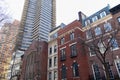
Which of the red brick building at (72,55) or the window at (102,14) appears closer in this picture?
the red brick building at (72,55)

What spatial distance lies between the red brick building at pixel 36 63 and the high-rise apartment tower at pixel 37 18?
67788 mm

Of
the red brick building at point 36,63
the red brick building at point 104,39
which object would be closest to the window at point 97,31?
the red brick building at point 104,39

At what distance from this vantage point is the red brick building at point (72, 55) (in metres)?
22.2

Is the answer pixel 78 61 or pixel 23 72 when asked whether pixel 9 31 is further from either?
pixel 23 72

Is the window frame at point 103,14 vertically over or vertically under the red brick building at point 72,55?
over

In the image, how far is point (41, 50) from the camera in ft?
104

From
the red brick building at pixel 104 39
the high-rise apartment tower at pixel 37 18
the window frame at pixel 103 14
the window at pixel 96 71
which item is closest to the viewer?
the red brick building at pixel 104 39

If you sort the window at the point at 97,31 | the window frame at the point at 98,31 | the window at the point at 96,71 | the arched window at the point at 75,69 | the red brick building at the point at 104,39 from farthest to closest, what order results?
the window at the point at 97,31, the window frame at the point at 98,31, the arched window at the point at 75,69, the window at the point at 96,71, the red brick building at the point at 104,39

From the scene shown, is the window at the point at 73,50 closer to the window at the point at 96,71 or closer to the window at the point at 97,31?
the window at the point at 96,71

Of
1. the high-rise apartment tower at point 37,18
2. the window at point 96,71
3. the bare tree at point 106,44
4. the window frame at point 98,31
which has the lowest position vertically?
the window at point 96,71

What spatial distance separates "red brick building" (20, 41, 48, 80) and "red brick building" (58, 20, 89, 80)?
204 inches

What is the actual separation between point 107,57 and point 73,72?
6.71 m

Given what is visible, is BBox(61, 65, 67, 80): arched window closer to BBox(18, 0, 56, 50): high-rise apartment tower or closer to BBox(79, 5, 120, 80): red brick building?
BBox(79, 5, 120, 80): red brick building

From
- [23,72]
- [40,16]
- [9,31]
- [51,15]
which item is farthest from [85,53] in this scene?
[51,15]
